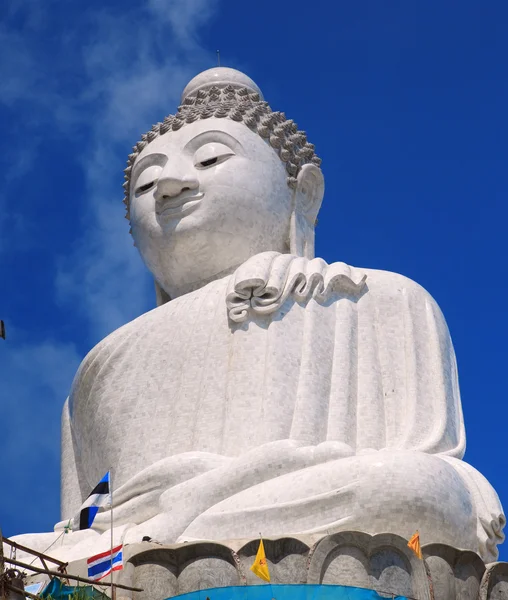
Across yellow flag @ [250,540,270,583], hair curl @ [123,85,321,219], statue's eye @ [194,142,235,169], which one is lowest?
yellow flag @ [250,540,270,583]

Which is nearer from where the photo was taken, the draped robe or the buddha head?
the draped robe

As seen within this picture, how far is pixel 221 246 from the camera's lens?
15.0 meters

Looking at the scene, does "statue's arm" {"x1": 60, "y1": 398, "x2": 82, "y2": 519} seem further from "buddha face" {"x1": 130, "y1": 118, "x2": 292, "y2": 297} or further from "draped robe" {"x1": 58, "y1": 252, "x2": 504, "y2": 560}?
"buddha face" {"x1": 130, "y1": 118, "x2": 292, "y2": 297}

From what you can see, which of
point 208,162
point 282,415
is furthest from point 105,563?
point 208,162

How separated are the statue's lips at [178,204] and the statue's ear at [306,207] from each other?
1.12 meters

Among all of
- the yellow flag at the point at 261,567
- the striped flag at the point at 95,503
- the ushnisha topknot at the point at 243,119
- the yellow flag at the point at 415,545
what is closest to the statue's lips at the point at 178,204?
the ushnisha topknot at the point at 243,119

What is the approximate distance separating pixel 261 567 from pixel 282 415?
2712 mm

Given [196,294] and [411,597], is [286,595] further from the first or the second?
[196,294]

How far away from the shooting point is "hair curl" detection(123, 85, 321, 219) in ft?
51.6

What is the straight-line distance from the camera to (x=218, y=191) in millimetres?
14961

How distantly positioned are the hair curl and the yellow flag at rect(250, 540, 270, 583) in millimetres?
5766

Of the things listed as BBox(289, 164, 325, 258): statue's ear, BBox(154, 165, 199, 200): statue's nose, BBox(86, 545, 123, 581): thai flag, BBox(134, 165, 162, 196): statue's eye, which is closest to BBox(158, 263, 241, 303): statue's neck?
BBox(289, 164, 325, 258): statue's ear

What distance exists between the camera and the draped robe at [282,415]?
1197 cm

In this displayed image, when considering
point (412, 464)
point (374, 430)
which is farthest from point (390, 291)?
point (412, 464)
